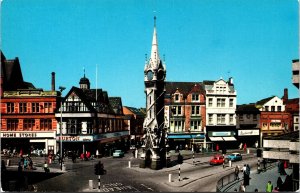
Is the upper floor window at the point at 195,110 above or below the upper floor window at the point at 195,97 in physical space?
below

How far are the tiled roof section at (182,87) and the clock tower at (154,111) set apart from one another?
56.7 ft

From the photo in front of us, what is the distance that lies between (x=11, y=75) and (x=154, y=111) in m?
17.0

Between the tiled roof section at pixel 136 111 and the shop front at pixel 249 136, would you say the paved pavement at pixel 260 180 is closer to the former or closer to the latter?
the shop front at pixel 249 136

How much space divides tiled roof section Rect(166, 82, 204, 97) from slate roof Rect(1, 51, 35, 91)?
742 inches

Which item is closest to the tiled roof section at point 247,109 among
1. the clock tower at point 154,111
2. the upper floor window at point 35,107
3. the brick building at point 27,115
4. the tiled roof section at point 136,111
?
the clock tower at point 154,111

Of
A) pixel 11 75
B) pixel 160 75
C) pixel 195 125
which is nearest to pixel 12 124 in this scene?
pixel 11 75

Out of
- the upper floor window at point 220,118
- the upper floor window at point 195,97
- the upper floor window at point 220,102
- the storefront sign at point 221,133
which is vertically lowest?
the storefront sign at point 221,133

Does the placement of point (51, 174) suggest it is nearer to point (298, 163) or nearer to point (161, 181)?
point (161, 181)

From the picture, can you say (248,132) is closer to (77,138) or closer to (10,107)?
(77,138)

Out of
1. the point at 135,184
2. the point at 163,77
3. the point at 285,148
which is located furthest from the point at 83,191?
the point at 163,77

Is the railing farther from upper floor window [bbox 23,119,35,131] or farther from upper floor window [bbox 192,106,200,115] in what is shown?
upper floor window [bbox 192,106,200,115]

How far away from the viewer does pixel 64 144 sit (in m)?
42.4

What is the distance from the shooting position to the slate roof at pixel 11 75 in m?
39.5

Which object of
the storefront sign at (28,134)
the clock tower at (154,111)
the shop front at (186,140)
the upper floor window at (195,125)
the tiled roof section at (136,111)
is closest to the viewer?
the clock tower at (154,111)
